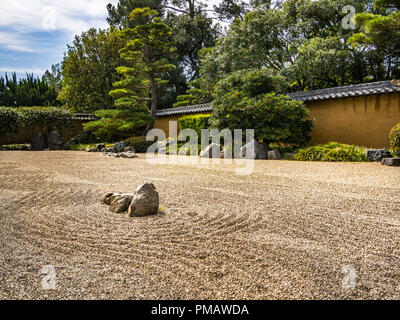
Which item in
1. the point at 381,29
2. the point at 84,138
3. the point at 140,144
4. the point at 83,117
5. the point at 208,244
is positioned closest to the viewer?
the point at 208,244

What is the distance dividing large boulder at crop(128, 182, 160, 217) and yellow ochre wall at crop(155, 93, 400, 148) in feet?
23.5

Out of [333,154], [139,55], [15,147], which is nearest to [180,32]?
[139,55]

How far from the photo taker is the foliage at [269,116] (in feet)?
24.8

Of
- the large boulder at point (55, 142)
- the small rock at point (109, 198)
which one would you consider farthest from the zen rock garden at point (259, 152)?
the large boulder at point (55, 142)

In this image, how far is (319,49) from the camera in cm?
976

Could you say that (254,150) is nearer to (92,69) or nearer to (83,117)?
(83,117)

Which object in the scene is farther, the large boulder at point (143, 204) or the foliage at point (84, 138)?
the foliage at point (84, 138)

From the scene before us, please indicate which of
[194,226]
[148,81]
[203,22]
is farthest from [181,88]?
[194,226]

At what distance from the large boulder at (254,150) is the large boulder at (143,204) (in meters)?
5.13

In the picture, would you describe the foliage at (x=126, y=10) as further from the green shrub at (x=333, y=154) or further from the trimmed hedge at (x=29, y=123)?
the green shrub at (x=333, y=154)

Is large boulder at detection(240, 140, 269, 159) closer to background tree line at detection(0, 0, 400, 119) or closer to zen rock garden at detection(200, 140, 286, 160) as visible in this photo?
zen rock garden at detection(200, 140, 286, 160)

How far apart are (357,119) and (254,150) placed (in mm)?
3302

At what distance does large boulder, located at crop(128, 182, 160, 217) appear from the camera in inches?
99.0

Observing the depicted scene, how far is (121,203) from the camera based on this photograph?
266 centimetres
